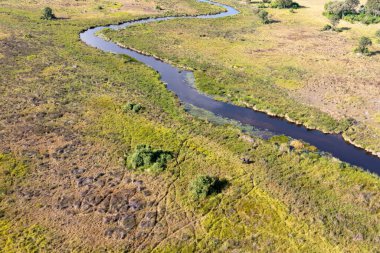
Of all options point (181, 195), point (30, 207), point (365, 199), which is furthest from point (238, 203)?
point (30, 207)

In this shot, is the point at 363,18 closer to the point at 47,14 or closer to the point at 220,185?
the point at 220,185

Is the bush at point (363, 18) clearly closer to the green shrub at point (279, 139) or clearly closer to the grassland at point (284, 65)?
the grassland at point (284, 65)

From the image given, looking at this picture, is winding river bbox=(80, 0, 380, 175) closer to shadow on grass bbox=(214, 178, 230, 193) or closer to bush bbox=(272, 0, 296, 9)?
shadow on grass bbox=(214, 178, 230, 193)

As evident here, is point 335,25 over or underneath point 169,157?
over

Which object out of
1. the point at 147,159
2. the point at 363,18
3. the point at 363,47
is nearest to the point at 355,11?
the point at 363,18

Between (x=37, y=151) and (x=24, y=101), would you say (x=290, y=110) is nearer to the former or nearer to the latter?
(x=37, y=151)

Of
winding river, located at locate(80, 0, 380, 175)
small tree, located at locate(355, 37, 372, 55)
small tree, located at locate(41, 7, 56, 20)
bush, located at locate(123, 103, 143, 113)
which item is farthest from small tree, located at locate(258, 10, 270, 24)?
bush, located at locate(123, 103, 143, 113)
